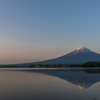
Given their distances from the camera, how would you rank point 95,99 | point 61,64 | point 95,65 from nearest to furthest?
point 95,99 → point 95,65 → point 61,64

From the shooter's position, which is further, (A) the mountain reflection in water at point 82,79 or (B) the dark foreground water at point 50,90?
(A) the mountain reflection in water at point 82,79

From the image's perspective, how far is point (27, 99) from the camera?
23.5 ft

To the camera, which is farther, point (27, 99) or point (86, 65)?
point (86, 65)

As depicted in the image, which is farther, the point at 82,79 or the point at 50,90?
the point at 82,79

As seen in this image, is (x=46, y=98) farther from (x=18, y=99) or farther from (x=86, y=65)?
(x=86, y=65)

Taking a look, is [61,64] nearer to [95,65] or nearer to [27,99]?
[95,65]

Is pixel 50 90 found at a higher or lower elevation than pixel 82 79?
higher

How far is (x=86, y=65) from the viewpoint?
250 ft

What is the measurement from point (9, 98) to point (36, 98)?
145 cm

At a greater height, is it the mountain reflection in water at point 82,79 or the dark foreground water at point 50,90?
the dark foreground water at point 50,90

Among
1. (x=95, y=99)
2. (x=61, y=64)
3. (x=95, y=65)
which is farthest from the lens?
(x=61, y=64)

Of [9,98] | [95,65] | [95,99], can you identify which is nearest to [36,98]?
[9,98]

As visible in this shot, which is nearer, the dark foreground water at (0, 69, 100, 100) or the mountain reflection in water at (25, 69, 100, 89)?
the dark foreground water at (0, 69, 100, 100)

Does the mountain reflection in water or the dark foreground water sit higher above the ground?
the dark foreground water
